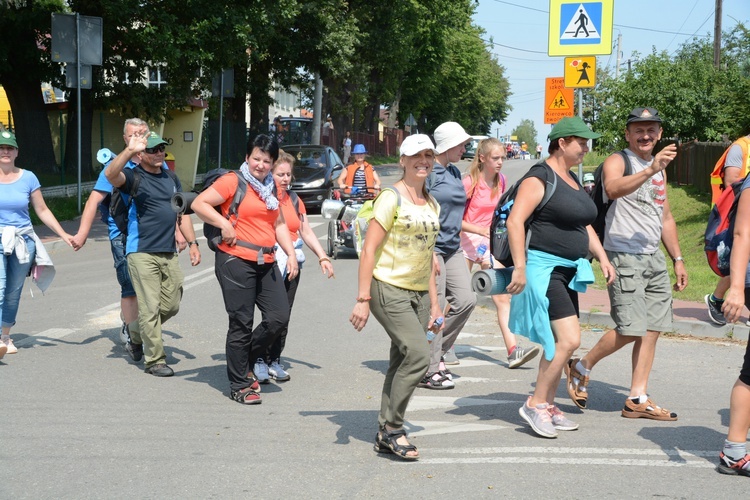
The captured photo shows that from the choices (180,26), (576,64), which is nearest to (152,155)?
(576,64)

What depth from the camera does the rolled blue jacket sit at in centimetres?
584

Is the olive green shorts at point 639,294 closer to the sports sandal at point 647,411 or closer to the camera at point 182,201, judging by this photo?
the sports sandal at point 647,411

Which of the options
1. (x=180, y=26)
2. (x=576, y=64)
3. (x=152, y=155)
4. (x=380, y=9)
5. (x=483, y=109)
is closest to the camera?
(x=152, y=155)

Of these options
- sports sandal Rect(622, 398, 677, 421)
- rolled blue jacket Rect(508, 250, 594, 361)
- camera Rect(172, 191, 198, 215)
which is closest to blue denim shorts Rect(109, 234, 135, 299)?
camera Rect(172, 191, 198, 215)

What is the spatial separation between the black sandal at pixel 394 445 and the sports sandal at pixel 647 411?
1.68 meters

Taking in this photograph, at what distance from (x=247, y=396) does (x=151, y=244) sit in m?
1.63

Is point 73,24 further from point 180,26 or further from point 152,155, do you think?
point 152,155

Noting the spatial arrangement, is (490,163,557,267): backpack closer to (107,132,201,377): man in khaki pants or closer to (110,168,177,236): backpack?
(107,132,201,377): man in khaki pants

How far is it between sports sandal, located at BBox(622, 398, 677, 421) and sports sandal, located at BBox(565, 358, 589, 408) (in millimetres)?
316

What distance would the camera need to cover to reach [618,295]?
6410mm

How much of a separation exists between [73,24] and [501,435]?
54.2 ft

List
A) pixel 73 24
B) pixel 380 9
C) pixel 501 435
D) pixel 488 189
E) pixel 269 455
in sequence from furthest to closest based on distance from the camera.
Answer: pixel 380 9 → pixel 73 24 → pixel 488 189 → pixel 501 435 → pixel 269 455

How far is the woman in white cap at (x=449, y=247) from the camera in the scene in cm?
719

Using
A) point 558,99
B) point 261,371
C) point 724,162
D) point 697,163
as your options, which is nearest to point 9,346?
point 261,371
